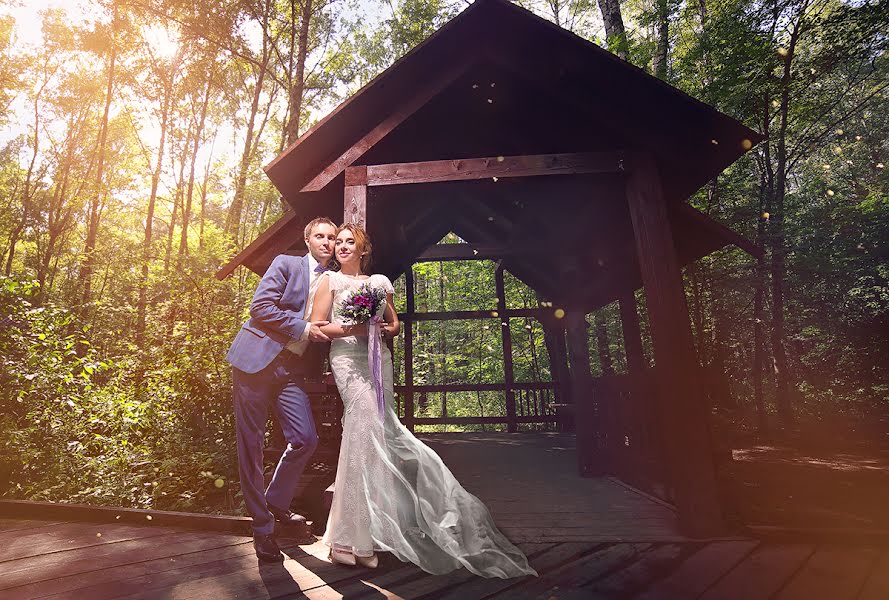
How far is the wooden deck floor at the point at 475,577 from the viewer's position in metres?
2.26

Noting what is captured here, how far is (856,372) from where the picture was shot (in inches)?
532

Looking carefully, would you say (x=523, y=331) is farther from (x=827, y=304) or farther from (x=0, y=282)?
(x=0, y=282)

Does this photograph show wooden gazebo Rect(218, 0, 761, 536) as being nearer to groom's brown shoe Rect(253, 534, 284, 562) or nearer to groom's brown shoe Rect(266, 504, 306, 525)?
groom's brown shoe Rect(266, 504, 306, 525)

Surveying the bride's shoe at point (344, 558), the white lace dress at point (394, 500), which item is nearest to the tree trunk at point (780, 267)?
the white lace dress at point (394, 500)

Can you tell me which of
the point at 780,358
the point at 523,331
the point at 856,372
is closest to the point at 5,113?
the point at 523,331

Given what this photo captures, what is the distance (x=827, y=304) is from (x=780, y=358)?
4.12 metres

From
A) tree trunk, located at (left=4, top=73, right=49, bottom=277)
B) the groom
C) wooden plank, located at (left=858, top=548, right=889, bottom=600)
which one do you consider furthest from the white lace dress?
tree trunk, located at (left=4, top=73, right=49, bottom=277)

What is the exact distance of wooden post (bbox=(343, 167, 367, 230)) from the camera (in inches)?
154

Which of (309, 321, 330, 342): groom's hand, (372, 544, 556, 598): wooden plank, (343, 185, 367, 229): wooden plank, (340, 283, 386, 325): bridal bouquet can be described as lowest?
(372, 544, 556, 598): wooden plank

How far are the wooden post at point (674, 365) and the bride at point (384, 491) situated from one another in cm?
156

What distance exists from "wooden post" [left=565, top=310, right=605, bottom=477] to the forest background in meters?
3.59

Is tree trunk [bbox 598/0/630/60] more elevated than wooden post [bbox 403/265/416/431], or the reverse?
tree trunk [bbox 598/0/630/60]

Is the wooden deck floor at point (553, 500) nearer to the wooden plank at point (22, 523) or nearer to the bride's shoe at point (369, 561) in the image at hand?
the bride's shoe at point (369, 561)

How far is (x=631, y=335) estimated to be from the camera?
6.56 metres
